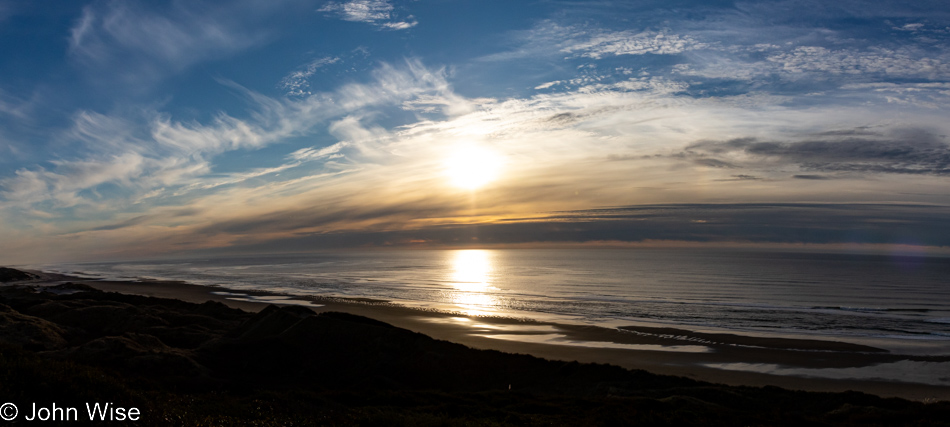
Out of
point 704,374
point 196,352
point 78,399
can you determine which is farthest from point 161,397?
point 704,374

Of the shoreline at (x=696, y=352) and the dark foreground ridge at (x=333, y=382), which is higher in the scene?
the dark foreground ridge at (x=333, y=382)

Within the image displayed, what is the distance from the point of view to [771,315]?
39594 mm

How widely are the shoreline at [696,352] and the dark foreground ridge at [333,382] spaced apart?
492cm

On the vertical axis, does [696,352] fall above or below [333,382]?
above

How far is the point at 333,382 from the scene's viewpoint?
2081 cm

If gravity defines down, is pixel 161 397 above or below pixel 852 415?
above

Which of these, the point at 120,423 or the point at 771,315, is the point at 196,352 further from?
the point at 771,315

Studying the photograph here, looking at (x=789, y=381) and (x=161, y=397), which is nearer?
(x=161, y=397)

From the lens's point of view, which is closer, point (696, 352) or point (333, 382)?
point (333, 382)

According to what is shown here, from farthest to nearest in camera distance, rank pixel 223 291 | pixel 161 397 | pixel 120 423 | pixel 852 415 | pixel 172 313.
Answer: pixel 223 291, pixel 172 313, pixel 852 415, pixel 161 397, pixel 120 423

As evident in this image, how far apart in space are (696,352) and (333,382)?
19.7m

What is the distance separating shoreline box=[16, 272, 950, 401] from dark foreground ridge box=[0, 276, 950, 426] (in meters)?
4.92

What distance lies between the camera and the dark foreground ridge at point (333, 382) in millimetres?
11398

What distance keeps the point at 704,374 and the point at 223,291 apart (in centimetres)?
5978
